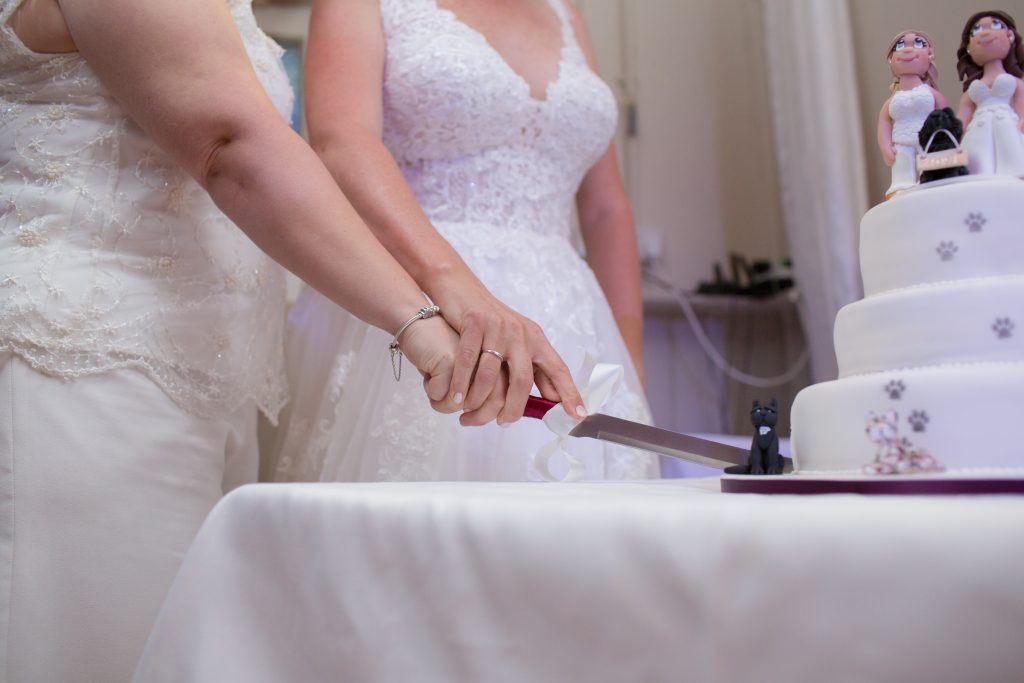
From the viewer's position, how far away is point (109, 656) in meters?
0.84

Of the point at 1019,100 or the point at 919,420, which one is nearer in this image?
the point at 919,420

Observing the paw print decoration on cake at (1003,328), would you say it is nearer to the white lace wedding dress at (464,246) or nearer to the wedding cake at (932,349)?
the wedding cake at (932,349)

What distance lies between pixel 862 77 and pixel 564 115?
4.67 ft

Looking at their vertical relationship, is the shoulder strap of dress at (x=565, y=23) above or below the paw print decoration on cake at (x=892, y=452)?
above

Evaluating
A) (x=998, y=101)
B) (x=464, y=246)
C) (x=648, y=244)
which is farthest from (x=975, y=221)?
(x=648, y=244)

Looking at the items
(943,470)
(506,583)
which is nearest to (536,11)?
(943,470)

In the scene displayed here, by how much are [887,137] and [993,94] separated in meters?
0.09

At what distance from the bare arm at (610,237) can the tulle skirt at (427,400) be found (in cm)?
17

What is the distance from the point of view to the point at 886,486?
460 millimetres

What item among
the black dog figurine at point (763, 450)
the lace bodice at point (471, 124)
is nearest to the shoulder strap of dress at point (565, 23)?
the lace bodice at point (471, 124)

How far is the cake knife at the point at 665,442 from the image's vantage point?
0.75 m

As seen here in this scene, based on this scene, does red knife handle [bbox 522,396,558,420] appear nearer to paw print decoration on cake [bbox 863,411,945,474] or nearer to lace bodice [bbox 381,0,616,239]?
paw print decoration on cake [bbox 863,411,945,474]

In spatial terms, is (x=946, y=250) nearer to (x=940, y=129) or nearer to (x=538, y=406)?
(x=940, y=129)

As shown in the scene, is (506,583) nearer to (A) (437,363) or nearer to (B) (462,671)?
(B) (462,671)
